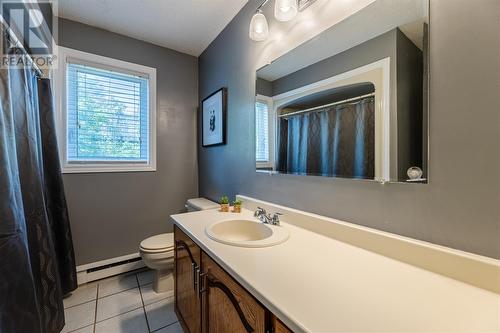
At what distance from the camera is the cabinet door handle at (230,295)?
0.72m

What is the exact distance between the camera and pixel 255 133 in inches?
63.5

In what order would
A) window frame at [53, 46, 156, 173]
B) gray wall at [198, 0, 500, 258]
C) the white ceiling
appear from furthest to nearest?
1. window frame at [53, 46, 156, 173]
2. the white ceiling
3. gray wall at [198, 0, 500, 258]

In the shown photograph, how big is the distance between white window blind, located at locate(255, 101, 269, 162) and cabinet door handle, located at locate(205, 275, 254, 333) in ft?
2.76

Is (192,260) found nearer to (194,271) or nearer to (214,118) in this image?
(194,271)

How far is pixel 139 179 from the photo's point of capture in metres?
2.21

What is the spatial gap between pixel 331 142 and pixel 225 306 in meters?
0.90

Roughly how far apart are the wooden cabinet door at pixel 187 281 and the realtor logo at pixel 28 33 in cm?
132

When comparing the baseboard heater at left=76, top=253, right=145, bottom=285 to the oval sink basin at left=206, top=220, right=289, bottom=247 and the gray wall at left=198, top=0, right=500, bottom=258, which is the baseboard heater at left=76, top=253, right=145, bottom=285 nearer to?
the oval sink basin at left=206, top=220, right=289, bottom=247

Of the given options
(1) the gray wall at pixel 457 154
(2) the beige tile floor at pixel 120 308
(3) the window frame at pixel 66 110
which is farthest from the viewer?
(3) the window frame at pixel 66 110

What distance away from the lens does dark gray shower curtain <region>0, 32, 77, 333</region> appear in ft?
3.45

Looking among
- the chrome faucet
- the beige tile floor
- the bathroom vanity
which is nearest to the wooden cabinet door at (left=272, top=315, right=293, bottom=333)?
the bathroom vanity

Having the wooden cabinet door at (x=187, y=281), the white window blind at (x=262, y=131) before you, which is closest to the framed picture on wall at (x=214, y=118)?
the white window blind at (x=262, y=131)

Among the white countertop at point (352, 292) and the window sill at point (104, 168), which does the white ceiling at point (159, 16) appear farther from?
the white countertop at point (352, 292)

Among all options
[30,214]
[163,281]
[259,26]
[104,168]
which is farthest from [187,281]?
[259,26]
